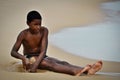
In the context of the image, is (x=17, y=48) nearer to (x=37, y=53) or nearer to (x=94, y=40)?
(x=37, y=53)

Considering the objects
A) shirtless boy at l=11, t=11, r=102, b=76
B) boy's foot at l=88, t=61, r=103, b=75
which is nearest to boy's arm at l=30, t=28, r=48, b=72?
shirtless boy at l=11, t=11, r=102, b=76

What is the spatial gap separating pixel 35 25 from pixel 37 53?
155 mm

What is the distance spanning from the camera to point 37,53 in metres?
1.69

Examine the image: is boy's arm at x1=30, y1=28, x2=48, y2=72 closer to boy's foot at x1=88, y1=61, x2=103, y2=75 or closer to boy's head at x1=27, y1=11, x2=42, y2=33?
boy's head at x1=27, y1=11, x2=42, y2=33

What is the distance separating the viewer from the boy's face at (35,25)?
66.5 inches

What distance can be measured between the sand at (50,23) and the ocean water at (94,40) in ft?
0.13

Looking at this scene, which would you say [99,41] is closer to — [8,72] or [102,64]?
[102,64]

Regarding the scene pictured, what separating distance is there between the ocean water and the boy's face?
0.12m

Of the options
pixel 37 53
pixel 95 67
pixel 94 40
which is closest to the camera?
pixel 95 67

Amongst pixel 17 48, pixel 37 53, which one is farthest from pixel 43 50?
pixel 17 48

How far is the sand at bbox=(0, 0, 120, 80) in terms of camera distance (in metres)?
1.54

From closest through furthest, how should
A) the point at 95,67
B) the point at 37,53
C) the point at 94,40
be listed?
1. the point at 95,67
2. the point at 37,53
3. the point at 94,40

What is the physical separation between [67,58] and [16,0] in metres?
0.51

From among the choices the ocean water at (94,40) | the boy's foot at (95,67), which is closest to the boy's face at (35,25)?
the ocean water at (94,40)
